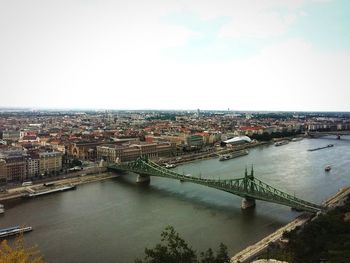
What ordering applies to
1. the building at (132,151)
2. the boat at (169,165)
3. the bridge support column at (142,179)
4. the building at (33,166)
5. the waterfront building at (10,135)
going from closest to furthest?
the bridge support column at (142,179)
the building at (33,166)
the boat at (169,165)
the building at (132,151)
the waterfront building at (10,135)

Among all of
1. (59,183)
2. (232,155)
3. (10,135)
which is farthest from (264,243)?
(10,135)

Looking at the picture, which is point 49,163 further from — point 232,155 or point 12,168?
point 232,155

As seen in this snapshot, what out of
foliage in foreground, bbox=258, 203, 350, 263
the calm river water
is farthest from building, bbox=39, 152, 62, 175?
foliage in foreground, bbox=258, 203, 350, 263

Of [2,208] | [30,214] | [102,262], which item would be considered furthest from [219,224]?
[2,208]

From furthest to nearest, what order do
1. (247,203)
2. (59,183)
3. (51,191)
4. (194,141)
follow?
(194,141), (59,183), (51,191), (247,203)

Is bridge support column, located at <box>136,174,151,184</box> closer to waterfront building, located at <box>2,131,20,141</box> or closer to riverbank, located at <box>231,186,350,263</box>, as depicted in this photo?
riverbank, located at <box>231,186,350,263</box>

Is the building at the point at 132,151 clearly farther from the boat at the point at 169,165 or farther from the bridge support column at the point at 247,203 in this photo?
the bridge support column at the point at 247,203

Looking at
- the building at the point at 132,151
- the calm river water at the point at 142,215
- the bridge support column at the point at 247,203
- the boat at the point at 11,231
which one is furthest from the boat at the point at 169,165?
the boat at the point at 11,231

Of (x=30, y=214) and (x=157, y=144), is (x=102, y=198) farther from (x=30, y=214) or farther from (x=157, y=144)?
(x=157, y=144)
